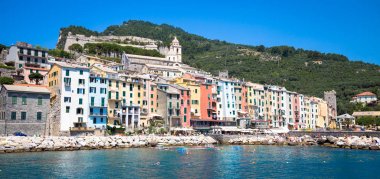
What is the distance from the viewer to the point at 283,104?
304 ft

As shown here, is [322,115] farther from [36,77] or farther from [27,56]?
[27,56]

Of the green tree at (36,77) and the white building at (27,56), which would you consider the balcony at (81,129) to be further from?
the white building at (27,56)

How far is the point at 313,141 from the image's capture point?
70.1m

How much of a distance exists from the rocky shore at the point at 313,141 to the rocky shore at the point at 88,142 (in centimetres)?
704

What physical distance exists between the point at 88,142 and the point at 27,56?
103ft

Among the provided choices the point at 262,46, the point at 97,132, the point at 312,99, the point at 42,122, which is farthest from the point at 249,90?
the point at 262,46

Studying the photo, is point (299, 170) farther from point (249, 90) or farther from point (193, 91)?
point (249, 90)

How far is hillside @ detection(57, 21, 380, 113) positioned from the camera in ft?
405

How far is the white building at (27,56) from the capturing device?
75875 mm

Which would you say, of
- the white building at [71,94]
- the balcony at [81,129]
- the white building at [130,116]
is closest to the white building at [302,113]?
the white building at [130,116]

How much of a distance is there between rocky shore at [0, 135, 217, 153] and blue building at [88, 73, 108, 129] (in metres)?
5.10

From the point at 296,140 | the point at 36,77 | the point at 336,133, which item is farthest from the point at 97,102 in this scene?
the point at 336,133

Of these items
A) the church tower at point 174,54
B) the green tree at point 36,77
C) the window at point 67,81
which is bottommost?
the window at point 67,81

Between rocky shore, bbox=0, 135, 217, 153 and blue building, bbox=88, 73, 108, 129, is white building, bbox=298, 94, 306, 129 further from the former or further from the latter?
blue building, bbox=88, 73, 108, 129
